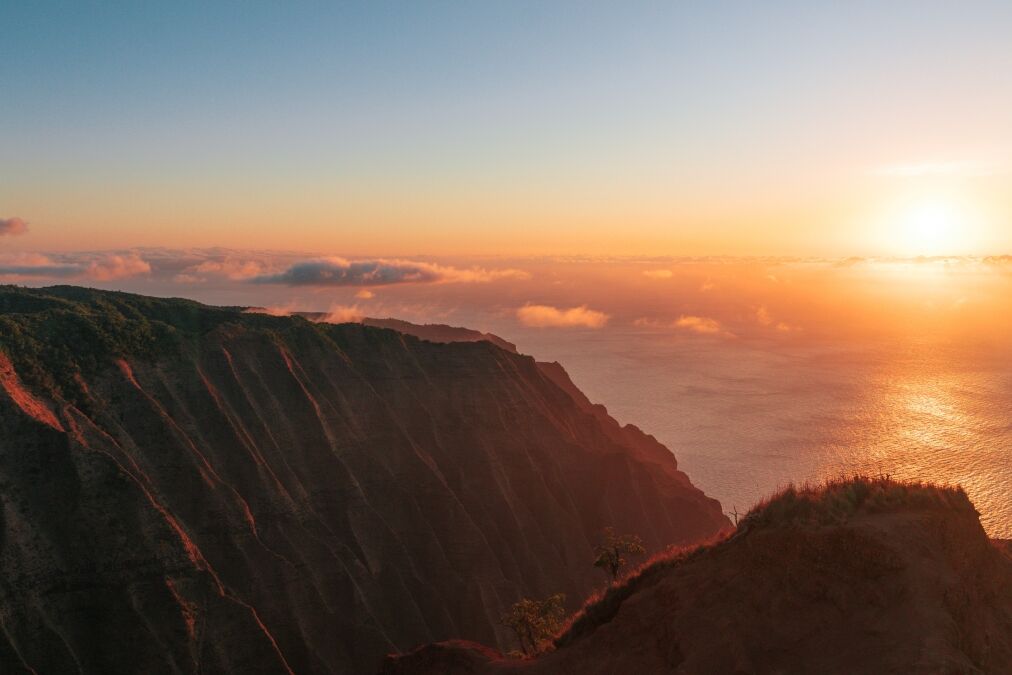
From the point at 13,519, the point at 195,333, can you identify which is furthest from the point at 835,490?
the point at 195,333

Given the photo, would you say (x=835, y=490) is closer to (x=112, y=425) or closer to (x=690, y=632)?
(x=690, y=632)

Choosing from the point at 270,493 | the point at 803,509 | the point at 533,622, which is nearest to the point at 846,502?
the point at 803,509

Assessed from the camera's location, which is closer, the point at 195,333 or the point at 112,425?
the point at 112,425

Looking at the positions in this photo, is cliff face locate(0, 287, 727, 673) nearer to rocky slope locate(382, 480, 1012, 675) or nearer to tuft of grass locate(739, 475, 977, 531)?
rocky slope locate(382, 480, 1012, 675)

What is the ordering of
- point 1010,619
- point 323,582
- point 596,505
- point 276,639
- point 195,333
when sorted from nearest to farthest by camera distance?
point 1010,619 < point 276,639 < point 323,582 < point 195,333 < point 596,505

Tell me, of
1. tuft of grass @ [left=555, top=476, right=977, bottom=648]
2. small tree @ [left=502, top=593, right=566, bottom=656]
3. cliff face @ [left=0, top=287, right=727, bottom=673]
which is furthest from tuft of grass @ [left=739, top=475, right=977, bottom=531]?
cliff face @ [left=0, top=287, right=727, bottom=673]

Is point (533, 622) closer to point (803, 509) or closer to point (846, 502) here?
point (803, 509)
